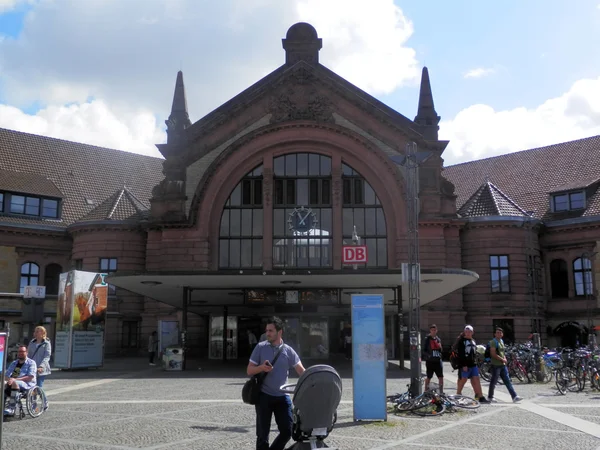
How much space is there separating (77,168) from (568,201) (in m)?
35.6

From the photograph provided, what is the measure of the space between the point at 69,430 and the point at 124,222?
1272 inches

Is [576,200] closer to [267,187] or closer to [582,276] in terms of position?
[582,276]

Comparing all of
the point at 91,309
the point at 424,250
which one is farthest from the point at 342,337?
the point at 91,309

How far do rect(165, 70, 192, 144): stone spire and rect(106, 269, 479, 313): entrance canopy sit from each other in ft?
42.2

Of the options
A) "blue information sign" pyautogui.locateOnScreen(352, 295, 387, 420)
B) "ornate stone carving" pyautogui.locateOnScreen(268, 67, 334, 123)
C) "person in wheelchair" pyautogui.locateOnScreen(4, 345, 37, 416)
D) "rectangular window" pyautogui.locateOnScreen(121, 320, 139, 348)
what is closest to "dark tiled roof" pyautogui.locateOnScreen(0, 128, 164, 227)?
"rectangular window" pyautogui.locateOnScreen(121, 320, 139, 348)

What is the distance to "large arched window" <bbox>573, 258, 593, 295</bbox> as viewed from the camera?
4150 cm

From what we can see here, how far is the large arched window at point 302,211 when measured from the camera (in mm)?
39250

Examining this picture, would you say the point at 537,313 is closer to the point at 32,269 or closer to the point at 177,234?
the point at 177,234

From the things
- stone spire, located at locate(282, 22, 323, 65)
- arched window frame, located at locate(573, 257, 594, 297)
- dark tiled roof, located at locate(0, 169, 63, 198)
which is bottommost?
arched window frame, located at locate(573, 257, 594, 297)

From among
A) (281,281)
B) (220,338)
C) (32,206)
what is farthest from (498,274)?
(32,206)

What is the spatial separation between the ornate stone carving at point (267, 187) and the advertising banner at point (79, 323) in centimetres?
1241

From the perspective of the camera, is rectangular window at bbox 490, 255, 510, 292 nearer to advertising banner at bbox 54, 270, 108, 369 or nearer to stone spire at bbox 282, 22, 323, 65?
stone spire at bbox 282, 22, 323, 65

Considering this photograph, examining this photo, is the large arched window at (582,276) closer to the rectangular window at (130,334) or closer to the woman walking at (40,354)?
the rectangular window at (130,334)

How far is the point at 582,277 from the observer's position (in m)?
41.9
